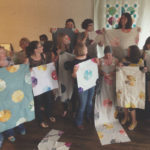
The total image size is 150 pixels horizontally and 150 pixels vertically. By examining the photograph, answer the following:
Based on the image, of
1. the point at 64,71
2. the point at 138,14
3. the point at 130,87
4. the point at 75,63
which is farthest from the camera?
the point at 138,14

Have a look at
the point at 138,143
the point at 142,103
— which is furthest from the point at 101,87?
the point at 138,143

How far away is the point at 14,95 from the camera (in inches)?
60.3

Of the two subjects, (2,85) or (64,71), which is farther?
(64,71)

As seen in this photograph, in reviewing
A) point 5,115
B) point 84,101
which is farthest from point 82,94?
point 5,115

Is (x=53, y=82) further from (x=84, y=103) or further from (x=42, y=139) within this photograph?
(x=42, y=139)

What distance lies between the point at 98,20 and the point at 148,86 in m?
2.08

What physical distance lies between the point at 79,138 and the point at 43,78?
33.8 inches

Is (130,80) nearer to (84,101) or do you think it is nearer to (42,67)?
(84,101)

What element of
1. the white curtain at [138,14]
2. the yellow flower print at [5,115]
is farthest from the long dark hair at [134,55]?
the white curtain at [138,14]

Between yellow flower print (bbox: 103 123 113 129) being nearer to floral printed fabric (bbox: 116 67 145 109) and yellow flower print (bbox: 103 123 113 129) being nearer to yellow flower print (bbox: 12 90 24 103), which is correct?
floral printed fabric (bbox: 116 67 145 109)

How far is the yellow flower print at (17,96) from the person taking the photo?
1.53 m

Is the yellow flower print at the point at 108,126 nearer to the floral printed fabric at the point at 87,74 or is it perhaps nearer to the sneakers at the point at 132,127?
the sneakers at the point at 132,127

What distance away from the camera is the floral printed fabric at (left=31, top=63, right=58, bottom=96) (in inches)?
64.9

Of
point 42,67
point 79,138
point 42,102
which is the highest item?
point 42,67
